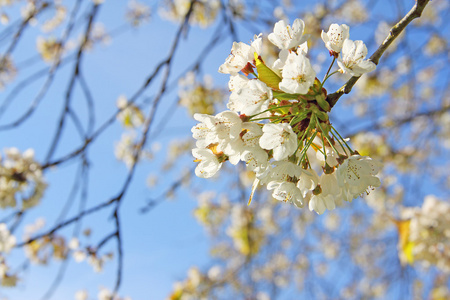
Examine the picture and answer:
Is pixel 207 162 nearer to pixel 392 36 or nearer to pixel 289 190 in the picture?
pixel 289 190

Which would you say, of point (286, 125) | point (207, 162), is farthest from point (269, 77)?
point (207, 162)

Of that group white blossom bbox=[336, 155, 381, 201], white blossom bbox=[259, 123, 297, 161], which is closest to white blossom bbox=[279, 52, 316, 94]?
white blossom bbox=[259, 123, 297, 161]

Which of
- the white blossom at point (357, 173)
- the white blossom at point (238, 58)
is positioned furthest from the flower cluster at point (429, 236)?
the white blossom at point (238, 58)

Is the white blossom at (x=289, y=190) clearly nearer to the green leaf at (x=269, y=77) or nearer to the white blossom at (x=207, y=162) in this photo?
the white blossom at (x=207, y=162)

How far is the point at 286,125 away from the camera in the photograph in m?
0.84

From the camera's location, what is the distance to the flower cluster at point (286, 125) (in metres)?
0.87

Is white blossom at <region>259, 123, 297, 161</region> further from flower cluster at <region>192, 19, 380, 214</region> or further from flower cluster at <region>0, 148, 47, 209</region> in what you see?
flower cluster at <region>0, 148, 47, 209</region>

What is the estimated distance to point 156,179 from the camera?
23.0 feet

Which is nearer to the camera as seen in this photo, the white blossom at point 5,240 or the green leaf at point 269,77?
the green leaf at point 269,77

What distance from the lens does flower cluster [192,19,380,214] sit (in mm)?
874

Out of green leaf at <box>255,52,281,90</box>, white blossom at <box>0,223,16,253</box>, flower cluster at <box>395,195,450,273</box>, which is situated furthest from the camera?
flower cluster at <box>395,195,450,273</box>

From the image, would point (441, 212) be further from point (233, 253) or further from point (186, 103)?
point (233, 253)

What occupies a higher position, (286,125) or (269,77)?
(269,77)

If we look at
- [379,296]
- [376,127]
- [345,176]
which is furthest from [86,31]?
[379,296]
